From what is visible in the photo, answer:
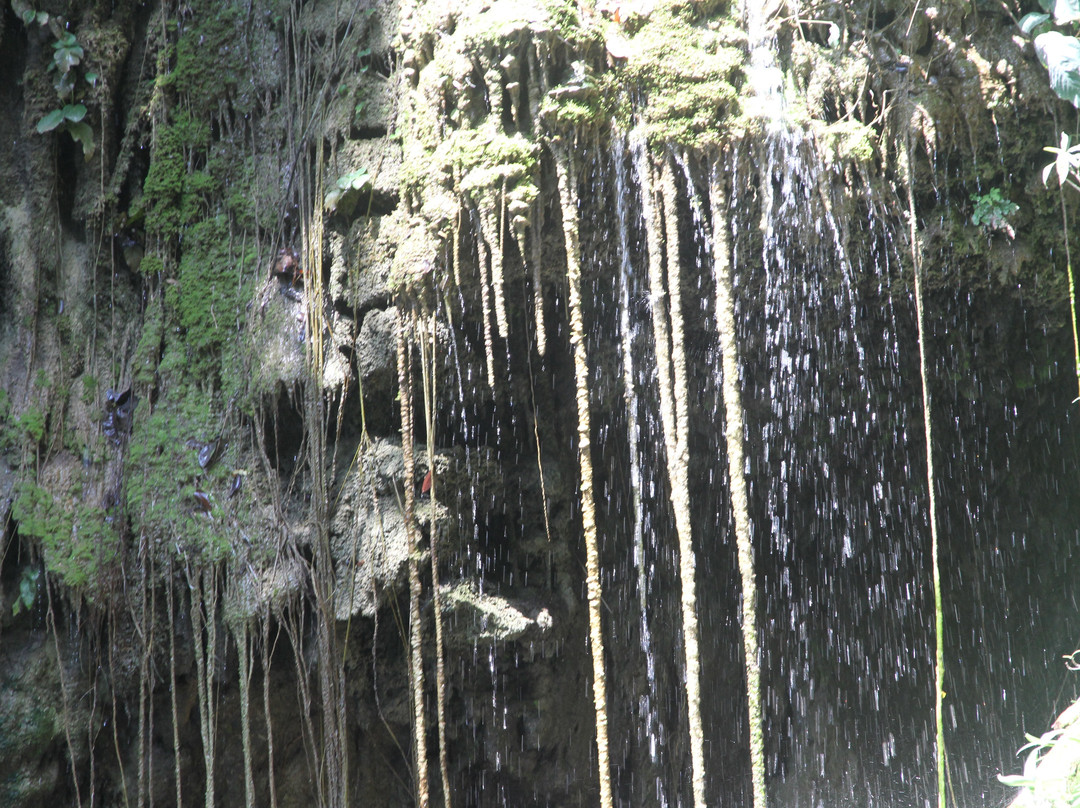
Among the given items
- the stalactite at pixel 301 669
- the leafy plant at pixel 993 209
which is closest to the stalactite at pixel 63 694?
the stalactite at pixel 301 669

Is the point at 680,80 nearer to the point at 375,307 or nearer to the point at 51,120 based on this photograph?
the point at 375,307

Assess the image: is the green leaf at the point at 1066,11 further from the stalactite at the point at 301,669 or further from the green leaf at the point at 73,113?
the green leaf at the point at 73,113

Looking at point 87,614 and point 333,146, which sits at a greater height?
point 333,146

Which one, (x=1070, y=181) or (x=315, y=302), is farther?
(x=1070, y=181)

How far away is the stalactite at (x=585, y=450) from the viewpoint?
258cm

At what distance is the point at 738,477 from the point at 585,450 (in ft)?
1.66

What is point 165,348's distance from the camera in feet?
12.3

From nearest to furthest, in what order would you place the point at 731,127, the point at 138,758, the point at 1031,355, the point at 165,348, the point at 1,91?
the point at 731,127, the point at 138,758, the point at 165,348, the point at 1,91, the point at 1031,355

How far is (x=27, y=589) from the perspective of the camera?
3.51 m

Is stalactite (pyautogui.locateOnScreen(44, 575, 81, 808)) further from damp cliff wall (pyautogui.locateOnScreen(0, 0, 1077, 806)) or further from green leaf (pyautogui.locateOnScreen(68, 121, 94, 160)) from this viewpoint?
green leaf (pyautogui.locateOnScreen(68, 121, 94, 160))

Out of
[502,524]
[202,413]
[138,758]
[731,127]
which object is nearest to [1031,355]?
[731,127]

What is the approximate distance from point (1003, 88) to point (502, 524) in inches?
116

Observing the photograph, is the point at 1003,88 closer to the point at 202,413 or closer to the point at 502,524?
the point at 502,524

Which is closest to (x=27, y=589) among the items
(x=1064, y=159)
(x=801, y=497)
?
(x=801, y=497)
